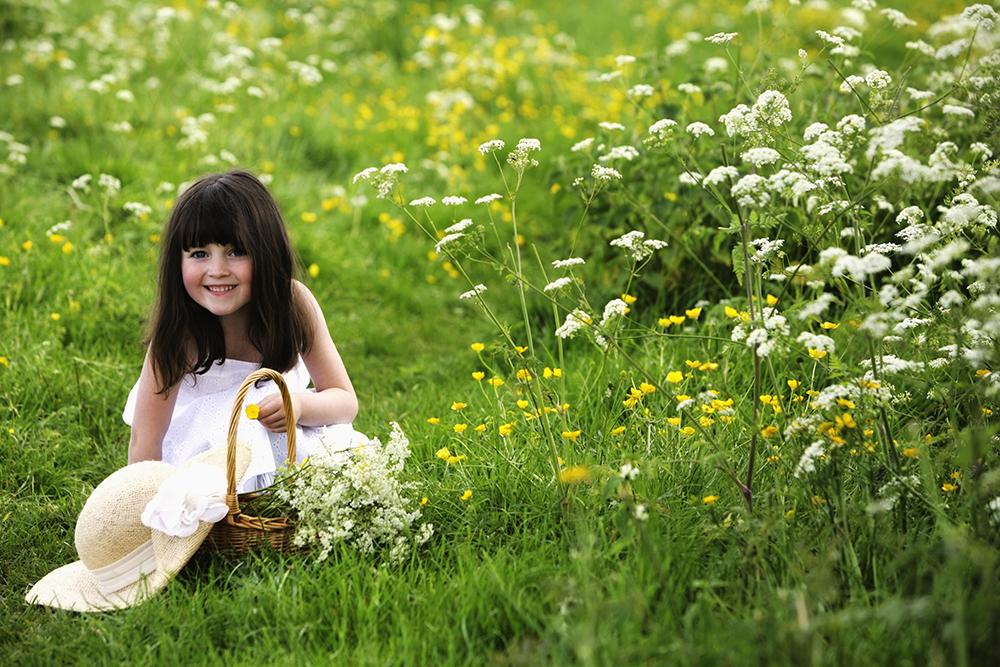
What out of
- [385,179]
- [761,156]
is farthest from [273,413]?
[761,156]

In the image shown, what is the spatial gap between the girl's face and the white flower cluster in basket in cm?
54

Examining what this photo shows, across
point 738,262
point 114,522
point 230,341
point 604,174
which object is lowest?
point 114,522

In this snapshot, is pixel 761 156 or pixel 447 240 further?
pixel 447 240

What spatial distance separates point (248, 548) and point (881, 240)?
250 cm

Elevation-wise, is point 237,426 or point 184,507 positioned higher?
point 237,426

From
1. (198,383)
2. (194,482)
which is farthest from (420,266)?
(194,482)

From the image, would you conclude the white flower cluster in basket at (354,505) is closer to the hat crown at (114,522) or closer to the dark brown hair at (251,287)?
the hat crown at (114,522)

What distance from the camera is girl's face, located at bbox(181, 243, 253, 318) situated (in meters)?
2.76

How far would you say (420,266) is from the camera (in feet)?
15.9

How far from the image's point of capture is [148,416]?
2867mm

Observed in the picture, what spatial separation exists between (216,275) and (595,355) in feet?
4.45

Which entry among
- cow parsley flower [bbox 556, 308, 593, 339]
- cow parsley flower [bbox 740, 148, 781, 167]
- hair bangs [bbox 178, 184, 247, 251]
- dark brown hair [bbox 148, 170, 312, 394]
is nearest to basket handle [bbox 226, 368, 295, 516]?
dark brown hair [bbox 148, 170, 312, 394]

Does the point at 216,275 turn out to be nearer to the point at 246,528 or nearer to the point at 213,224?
the point at 213,224

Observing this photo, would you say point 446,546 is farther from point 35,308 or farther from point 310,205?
point 310,205
